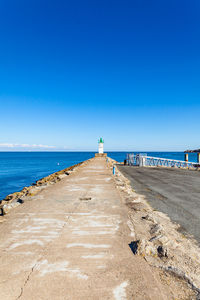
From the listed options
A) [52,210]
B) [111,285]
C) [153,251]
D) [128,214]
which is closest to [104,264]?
[111,285]

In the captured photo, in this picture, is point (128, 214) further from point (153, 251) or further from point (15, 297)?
point (15, 297)

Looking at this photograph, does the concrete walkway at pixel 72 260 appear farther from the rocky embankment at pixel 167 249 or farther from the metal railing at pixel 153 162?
the metal railing at pixel 153 162

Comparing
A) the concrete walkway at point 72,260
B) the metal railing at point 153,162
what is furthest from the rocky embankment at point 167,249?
the metal railing at point 153,162

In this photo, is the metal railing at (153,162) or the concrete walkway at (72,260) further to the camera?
the metal railing at (153,162)

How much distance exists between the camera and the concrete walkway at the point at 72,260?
7.59ft

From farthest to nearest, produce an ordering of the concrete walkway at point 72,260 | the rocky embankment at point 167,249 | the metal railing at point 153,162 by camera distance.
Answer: the metal railing at point 153,162 < the rocky embankment at point 167,249 < the concrete walkway at point 72,260

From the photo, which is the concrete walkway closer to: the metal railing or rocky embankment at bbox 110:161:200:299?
rocky embankment at bbox 110:161:200:299

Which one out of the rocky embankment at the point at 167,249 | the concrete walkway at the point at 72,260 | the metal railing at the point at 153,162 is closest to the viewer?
the concrete walkway at the point at 72,260

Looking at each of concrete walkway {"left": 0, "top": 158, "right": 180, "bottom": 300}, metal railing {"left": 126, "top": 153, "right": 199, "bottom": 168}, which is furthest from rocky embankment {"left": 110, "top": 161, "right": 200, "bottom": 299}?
metal railing {"left": 126, "top": 153, "right": 199, "bottom": 168}

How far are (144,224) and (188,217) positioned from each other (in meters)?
2.24

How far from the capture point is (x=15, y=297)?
221 centimetres

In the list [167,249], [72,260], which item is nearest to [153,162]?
[167,249]

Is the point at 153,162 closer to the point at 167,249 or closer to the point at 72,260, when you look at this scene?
the point at 167,249

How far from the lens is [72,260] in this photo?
301 cm
